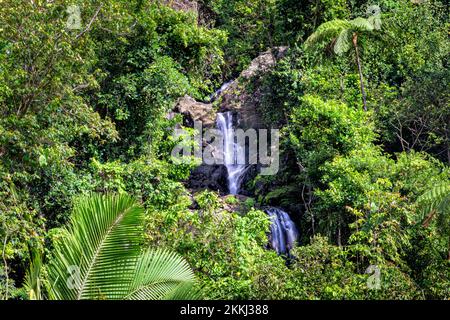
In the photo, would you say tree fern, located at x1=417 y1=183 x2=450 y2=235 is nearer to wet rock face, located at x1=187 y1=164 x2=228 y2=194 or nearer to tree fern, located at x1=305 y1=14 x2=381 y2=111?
tree fern, located at x1=305 y1=14 x2=381 y2=111

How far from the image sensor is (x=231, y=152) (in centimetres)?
2205

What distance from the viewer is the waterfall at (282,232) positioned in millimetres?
18562

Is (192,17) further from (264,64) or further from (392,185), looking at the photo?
(392,185)

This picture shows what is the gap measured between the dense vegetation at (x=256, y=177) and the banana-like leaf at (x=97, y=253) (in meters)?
0.03

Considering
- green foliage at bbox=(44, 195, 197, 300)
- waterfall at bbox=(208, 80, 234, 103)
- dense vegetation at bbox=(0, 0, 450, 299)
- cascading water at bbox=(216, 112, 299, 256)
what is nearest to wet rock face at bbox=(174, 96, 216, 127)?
cascading water at bbox=(216, 112, 299, 256)

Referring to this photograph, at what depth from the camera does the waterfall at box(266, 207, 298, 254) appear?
18.6 meters

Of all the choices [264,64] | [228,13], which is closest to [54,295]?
[264,64]

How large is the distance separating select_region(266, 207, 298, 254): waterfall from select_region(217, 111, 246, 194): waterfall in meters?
2.44

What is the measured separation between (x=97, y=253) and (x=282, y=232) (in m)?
10.2

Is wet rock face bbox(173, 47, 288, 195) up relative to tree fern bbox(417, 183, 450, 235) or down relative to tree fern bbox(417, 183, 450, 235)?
up

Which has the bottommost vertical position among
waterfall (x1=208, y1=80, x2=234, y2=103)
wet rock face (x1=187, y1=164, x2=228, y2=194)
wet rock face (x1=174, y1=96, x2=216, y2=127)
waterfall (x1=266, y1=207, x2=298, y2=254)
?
waterfall (x1=266, y1=207, x2=298, y2=254)

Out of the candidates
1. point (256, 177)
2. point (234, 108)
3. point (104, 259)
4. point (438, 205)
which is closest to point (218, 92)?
point (234, 108)

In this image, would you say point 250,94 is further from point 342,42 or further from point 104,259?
point 104,259

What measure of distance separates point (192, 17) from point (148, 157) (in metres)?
4.46
